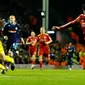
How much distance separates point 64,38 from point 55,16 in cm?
179

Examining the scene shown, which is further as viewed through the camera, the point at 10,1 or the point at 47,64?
the point at 10,1

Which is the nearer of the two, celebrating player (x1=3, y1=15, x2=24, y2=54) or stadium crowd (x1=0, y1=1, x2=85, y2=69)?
celebrating player (x1=3, y1=15, x2=24, y2=54)

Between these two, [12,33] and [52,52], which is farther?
[52,52]

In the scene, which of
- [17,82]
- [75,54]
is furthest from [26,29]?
[17,82]

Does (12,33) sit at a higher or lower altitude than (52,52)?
higher

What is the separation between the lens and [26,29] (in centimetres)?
2977

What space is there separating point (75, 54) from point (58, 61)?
1733mm

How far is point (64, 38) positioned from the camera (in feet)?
97.2

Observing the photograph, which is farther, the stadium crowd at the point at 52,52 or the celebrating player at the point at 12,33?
the stadium crowd at the point at 52,52

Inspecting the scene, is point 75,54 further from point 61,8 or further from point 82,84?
point 82,84

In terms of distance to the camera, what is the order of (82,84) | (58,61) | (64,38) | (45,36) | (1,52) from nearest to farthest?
1. (82,84)
2. (1,52)
3. (45,36)
4. (58,61)
5. (64,38)

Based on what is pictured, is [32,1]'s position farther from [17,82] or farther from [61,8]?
[17,82]

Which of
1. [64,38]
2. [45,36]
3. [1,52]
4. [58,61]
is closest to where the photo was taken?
[1,52]

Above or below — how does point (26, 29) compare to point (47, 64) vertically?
above
